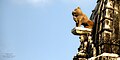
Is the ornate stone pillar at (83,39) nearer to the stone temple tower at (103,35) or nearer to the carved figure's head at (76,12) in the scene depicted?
the stone temple tower at (103,35)

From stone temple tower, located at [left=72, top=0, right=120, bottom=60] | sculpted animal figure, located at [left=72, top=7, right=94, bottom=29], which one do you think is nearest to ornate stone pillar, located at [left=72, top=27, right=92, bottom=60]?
stone temple tower, located at [left=72, top=0, right=120, bottom=60]

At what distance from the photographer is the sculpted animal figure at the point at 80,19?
57.4 feet

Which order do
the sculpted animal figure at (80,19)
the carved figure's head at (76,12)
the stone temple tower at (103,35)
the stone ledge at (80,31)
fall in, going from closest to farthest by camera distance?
the stone temple tower at (103,35)
the stone ledge at (80,31)
the sculpted animal figure at (80,19)
the carved figure's head at (76,12)

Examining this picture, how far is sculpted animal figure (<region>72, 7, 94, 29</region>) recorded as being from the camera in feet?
57.4

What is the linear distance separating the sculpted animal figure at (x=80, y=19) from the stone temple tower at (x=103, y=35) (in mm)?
257

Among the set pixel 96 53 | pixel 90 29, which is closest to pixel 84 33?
pixel 90 29

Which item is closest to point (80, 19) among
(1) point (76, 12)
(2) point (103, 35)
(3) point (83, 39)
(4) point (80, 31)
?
(1) point (76, 12)

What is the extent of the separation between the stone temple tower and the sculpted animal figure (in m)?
0.26

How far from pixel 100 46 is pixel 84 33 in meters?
1.60

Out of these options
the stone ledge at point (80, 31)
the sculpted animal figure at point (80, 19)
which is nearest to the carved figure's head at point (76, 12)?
the sculpted animal figure at point (80, 19)

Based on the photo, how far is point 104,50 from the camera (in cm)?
1583

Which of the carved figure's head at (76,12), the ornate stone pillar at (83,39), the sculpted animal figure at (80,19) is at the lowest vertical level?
the ornate stone pillar at (83,39)

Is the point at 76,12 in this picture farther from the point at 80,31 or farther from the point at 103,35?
the point at 103,35

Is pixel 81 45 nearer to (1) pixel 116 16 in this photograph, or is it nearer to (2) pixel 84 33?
(2) pixel 84 33
